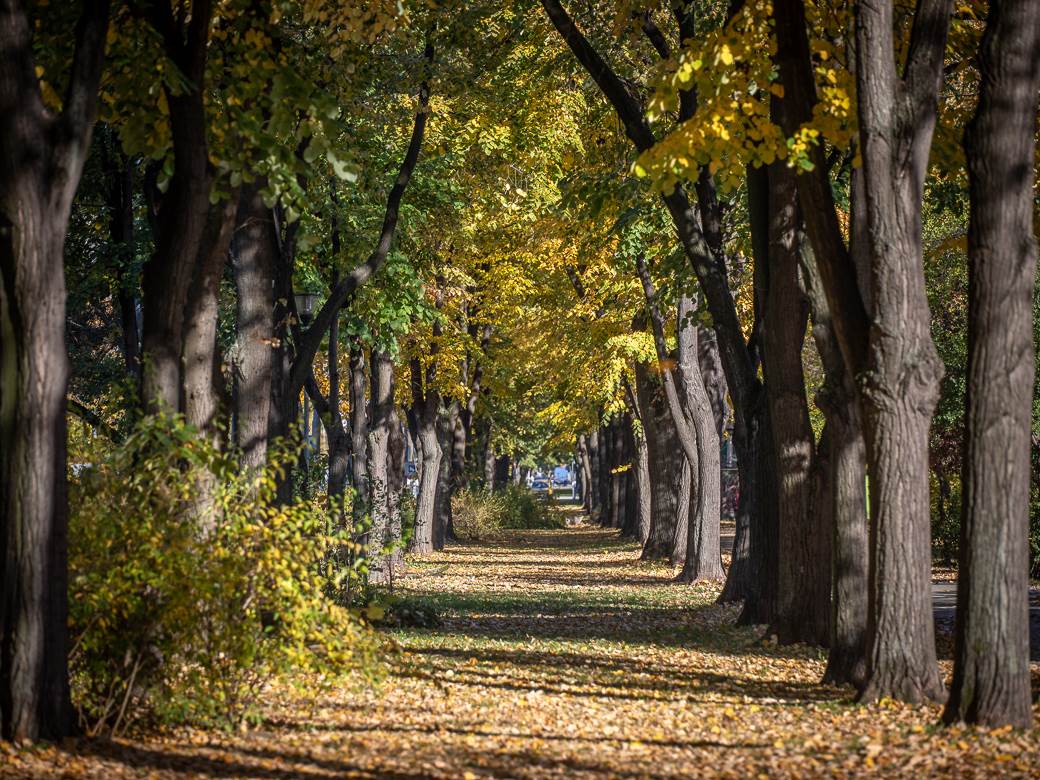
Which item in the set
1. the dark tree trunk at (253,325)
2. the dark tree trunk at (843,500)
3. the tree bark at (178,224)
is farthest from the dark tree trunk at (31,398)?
the dark tree trunk at (843,500)

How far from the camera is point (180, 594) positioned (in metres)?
7.89

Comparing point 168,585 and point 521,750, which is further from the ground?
point 168,585

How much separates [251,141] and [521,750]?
459 centimetres

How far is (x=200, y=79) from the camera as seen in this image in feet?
31.5

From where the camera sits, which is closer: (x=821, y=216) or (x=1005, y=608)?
(x=1005, y=608)

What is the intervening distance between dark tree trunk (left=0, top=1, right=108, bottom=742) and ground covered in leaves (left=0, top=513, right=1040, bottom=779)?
445 mm

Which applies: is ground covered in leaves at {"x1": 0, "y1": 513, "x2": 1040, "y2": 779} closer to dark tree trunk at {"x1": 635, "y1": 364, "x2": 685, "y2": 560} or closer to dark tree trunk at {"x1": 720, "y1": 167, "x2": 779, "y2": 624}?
dark tree trunk at {"x1": 720, "y1": 167, "x2": 779, "y2": 624}

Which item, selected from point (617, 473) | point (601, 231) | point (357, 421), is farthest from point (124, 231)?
point (617, 473)

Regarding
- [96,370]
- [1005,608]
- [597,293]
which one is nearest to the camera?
[1005,608]

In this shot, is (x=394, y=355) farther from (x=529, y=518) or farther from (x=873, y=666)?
(x=529, y=518)

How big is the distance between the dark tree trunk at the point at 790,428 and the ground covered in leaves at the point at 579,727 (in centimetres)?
44

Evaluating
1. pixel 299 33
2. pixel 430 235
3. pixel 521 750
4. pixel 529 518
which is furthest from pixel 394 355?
pixel 529 518

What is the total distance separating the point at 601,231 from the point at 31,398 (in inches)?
713

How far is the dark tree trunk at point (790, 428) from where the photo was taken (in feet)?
45.6
